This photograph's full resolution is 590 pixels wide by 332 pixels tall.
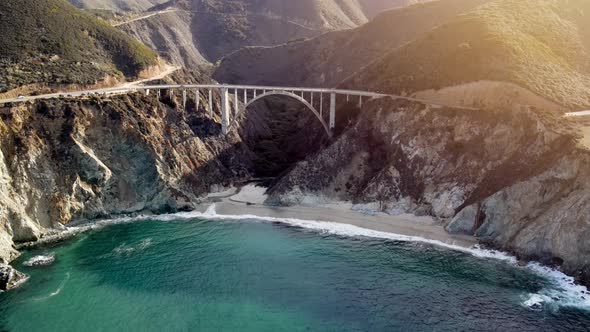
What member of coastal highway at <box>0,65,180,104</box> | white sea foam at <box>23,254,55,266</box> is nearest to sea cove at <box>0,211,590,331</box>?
white sea foam at <box>23,254,55,266</box>

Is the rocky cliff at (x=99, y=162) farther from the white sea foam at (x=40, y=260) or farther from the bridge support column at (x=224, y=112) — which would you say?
the bridge support column at (x=224, y=112)

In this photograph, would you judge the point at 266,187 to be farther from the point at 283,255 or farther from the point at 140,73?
the point at 140,73

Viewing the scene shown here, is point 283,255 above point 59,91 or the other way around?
the other way around

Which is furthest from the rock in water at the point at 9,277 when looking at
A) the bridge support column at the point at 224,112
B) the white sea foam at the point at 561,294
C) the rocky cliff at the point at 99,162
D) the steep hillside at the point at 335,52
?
the steep hillside at the point at 335,52

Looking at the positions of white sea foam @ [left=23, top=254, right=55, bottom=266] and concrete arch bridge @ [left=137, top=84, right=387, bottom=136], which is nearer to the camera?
white sea foam @ [left=23, top=254, right=55, bottom=266]

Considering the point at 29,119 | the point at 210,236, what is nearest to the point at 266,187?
the point at 210,236

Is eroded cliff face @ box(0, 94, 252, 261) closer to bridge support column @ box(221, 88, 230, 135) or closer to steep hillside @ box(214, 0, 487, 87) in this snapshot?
bridge support column @ box(221, 88, 230, 135)
